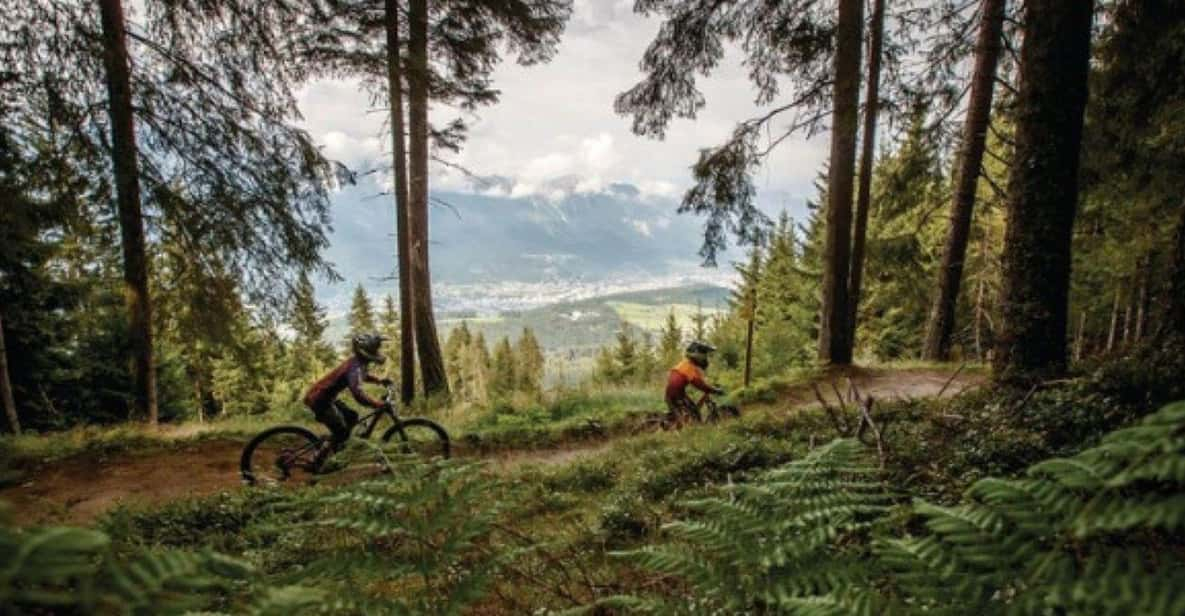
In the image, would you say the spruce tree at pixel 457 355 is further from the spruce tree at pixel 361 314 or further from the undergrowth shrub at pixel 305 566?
the undergrowth shrub at pixel 305 566

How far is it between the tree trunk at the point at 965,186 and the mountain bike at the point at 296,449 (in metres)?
11.1

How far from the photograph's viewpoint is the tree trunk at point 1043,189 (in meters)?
4.98

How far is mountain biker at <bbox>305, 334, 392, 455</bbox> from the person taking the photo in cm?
723

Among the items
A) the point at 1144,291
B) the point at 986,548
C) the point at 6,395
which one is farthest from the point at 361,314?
the point at 986,548

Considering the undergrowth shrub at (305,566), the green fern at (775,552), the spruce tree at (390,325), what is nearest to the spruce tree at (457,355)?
the spruce tree at (390,325)

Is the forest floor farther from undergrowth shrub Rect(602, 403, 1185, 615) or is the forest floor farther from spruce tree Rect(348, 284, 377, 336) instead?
spruce tree Rect(348, 284, 377, 336)

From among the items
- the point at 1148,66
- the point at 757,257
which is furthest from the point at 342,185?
the point at 757,257

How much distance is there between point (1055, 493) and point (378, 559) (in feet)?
4.93

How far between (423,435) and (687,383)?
168 inches

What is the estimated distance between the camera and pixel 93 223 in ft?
32.5

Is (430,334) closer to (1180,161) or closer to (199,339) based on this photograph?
(199,339)

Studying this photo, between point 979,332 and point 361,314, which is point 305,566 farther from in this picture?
point 361,314

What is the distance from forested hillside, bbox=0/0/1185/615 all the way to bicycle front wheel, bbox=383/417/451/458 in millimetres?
75

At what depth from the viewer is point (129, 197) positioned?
9047 mm
